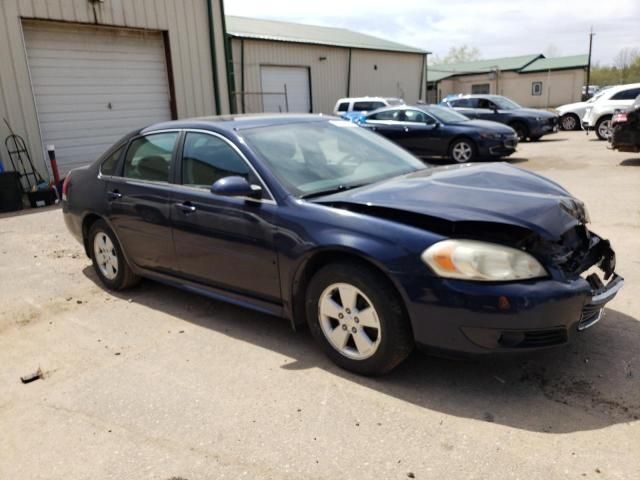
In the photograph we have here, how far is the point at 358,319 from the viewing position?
3.26 m

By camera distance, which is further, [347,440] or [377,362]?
[377,362]

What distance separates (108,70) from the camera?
41.6 ft

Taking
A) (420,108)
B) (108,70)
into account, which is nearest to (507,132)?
(420,108)

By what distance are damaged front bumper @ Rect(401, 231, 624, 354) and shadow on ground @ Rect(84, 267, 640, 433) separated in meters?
0.12

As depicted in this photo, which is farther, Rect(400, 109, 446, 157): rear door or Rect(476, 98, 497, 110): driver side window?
Rect(476, 98, 497, 110): driver side window

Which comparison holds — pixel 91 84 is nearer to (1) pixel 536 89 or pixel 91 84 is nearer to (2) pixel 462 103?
(2) pixel 462 103

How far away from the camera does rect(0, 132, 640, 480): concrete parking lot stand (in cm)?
261

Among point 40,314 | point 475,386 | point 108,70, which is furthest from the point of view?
point 108,70

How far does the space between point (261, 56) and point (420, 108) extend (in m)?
8.89

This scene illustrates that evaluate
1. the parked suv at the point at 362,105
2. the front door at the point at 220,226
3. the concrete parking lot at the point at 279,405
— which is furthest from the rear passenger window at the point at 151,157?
the parked suv at the point at 362,105

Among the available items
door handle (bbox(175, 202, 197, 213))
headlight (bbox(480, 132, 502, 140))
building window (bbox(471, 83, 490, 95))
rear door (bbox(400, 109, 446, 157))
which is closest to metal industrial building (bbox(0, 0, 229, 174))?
rear door (bbox(400, 109, 446, 157))

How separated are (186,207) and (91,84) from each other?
384 inches

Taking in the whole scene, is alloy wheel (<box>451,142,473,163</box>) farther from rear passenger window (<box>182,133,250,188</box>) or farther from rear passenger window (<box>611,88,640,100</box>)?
rear passenger window (<box>182,133,250,188</box>)

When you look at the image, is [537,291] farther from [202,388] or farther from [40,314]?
[40,314]
